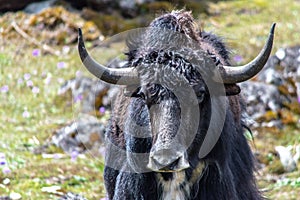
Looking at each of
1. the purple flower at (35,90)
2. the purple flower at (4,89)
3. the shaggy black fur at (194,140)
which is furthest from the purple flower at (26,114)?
the shaggy black fur at (194,140)

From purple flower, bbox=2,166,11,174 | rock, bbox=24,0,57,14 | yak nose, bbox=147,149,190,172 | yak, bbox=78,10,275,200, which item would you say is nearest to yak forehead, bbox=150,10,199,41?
yak, bbox=78,10,275,200

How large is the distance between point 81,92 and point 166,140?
628 centimetres

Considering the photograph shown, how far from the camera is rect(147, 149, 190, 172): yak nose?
4.31 metres

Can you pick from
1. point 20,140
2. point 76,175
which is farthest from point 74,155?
point 20,140

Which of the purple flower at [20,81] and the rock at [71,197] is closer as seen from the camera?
the rock at [71,197]

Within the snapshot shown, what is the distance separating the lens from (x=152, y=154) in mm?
4340

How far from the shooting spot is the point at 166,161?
431 centimetres

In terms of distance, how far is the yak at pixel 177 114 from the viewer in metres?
4.56

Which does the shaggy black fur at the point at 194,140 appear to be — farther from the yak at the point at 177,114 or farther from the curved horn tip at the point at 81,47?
the curved horn tip at the point at 81,47

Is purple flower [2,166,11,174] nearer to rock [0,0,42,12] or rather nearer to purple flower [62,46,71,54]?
purple flower [62,46,71,54]

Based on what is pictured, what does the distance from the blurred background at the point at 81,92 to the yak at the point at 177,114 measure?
78 cm

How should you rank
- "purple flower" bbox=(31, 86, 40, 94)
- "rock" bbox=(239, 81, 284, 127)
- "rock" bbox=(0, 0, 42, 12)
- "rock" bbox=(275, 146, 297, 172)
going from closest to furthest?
"rock" bbox=(275, 146, 297, 172), "rock" bbox=(239, 81, 284, 127), "purple flower" bbox=(31, 86, 40, 94), "rock" bbox=(0, 0, 42, 12)

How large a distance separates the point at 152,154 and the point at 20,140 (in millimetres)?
5301

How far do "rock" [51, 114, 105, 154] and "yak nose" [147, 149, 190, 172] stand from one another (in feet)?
14.9
